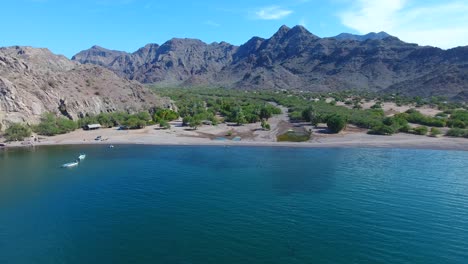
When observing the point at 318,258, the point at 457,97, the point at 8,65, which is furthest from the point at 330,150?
the point at 457,97

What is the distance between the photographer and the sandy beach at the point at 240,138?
73375mm

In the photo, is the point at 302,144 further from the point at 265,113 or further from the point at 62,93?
the point at 62,93

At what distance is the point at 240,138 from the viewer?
8044cm

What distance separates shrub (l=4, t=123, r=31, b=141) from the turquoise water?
61.9ft

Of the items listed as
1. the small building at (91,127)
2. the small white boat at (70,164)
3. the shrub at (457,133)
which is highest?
the shrub at (457,133)

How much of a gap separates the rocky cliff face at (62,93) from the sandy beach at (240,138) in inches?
399

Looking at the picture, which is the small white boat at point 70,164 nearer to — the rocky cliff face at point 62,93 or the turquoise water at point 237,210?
the turquoise water at point 237,210

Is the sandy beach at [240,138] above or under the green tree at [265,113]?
under

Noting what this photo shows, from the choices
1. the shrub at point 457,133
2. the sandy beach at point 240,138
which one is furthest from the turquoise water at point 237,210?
the shrub at point 457,133

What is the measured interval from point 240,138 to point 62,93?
54266mm

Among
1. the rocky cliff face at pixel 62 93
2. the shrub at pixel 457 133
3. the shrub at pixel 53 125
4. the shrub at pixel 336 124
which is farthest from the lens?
the rocky cliff face at pixel 62 93

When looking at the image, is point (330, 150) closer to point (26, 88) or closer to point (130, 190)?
point (130, 190)

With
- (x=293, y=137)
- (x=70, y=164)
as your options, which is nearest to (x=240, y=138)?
(x=293, y=137)

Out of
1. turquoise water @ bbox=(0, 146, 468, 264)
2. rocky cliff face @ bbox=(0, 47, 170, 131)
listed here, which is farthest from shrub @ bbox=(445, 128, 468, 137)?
rocky cliff face @ bbox=(0, 47, 170, 131)
